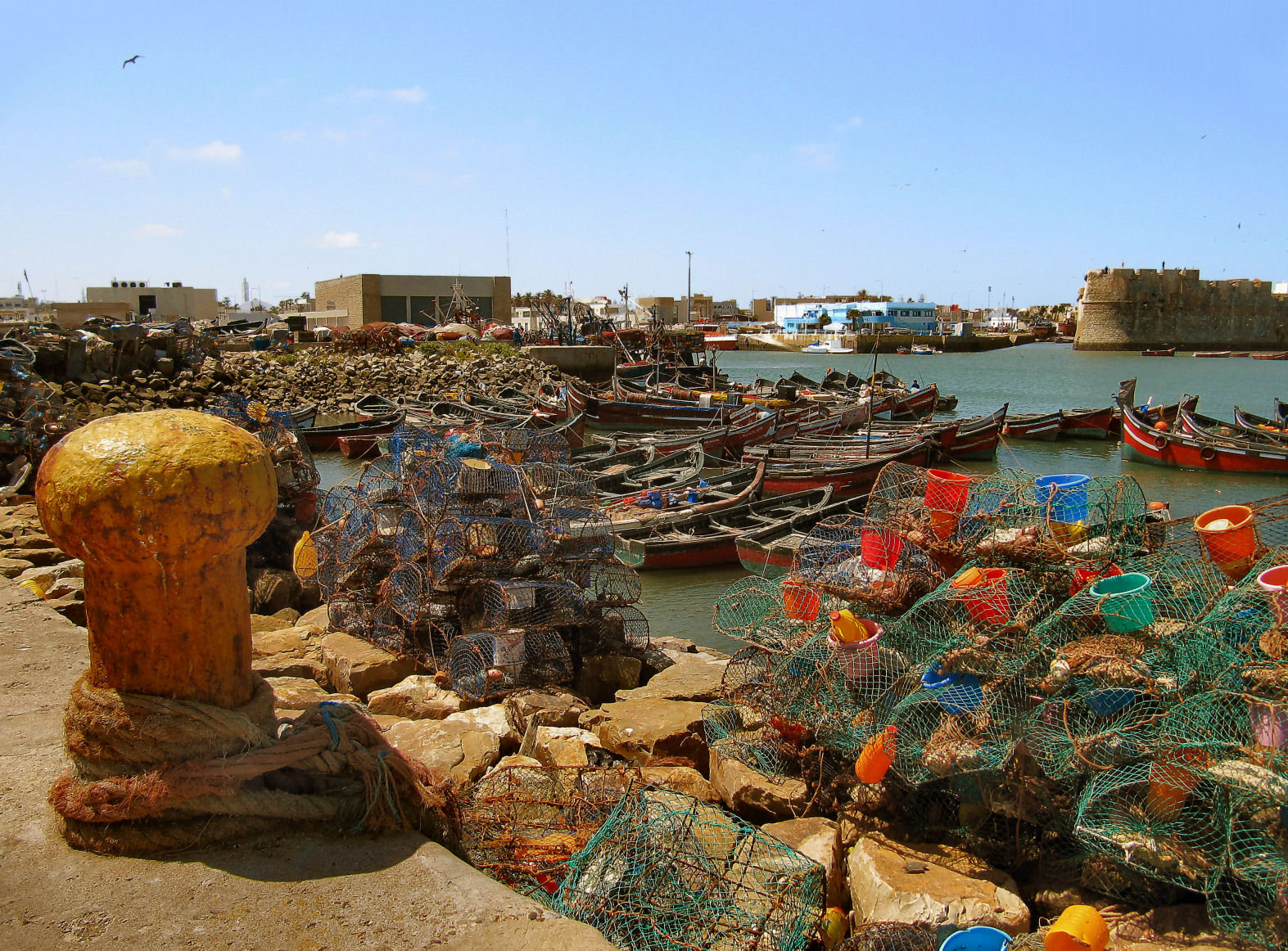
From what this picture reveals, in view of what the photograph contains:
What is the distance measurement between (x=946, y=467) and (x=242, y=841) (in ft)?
87.7

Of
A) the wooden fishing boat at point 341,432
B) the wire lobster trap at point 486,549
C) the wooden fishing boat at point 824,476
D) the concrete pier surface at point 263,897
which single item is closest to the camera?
the concrete pier surface at point 263,897

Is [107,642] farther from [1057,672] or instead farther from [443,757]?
[1057,672]

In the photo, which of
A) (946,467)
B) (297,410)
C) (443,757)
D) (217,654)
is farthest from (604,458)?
(217,654)

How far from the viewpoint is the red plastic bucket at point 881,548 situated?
6094 mm

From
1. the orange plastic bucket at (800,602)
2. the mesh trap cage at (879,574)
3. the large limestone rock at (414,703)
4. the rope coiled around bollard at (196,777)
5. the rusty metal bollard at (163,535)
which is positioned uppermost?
the rusty metal bollard at (163,535)

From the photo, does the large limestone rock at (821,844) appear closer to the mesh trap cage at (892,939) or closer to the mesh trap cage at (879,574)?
the mesh trap cage at (892,939)

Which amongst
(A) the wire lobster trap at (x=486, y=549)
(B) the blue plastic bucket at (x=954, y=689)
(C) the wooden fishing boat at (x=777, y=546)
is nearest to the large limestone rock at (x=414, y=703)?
(A) the wire lobster trap at (x=486, y=549)

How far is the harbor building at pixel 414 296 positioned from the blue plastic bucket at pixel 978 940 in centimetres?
6161

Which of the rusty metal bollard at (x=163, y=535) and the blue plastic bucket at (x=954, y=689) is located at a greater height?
the rusty metal bollard at (x=163, y=535)

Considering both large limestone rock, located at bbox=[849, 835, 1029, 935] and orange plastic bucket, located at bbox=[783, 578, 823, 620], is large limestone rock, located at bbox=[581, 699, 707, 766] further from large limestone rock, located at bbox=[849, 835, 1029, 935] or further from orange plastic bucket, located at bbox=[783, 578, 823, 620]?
large limestone rock, located at bbox=[849, 835, 1029, 935]

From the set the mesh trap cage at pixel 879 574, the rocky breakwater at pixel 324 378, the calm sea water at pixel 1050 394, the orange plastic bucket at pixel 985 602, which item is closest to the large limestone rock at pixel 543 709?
the mesh trap cage at pixel 879 574

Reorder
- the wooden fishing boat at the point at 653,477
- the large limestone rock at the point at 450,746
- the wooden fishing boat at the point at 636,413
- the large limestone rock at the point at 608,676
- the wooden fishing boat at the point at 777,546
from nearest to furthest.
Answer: the large limestone rock at the point at 450,746 → the large limestone rock at the point at 608,676 → the wooden fishing boat at the point at 777,546 → the wooden fishing boat at the point at 653,477 → the wooden fishing boat at the point at 636,413

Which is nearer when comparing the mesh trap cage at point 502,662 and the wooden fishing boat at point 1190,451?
the mesh trap cage at point 502,662

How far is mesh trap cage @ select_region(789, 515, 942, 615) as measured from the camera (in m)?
5.71
